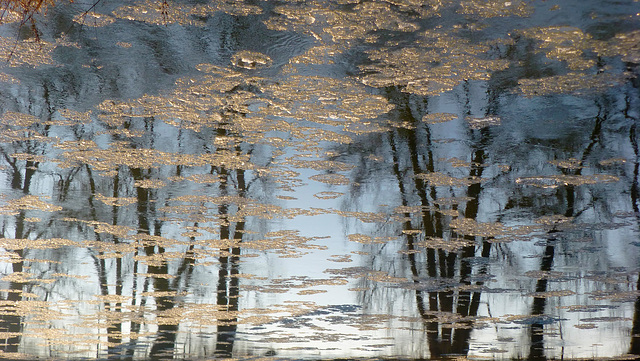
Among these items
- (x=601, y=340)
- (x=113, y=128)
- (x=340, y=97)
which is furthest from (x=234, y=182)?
(x=601, y=340)

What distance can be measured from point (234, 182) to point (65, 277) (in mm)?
3920

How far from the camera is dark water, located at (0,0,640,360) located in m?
2.95

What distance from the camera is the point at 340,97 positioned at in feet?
11.6

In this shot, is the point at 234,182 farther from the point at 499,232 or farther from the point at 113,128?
the point at 499,232

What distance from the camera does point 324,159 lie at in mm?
4352

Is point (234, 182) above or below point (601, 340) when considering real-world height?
above

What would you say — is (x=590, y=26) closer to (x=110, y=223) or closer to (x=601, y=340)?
(x=110, y=223)

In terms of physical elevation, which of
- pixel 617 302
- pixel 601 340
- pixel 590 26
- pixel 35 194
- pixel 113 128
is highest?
pixel 590 26

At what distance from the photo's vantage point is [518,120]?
368 centimetres

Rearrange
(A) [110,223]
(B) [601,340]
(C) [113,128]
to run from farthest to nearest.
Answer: (B) [601,340]
(A) [110,223]
(C) [113,128]

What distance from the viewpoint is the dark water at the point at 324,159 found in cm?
295

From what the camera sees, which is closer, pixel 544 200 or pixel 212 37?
pixel 212 37

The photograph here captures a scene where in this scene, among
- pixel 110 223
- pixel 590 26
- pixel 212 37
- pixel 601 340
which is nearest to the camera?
pixel 590 26

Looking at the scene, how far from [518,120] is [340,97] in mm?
1263
